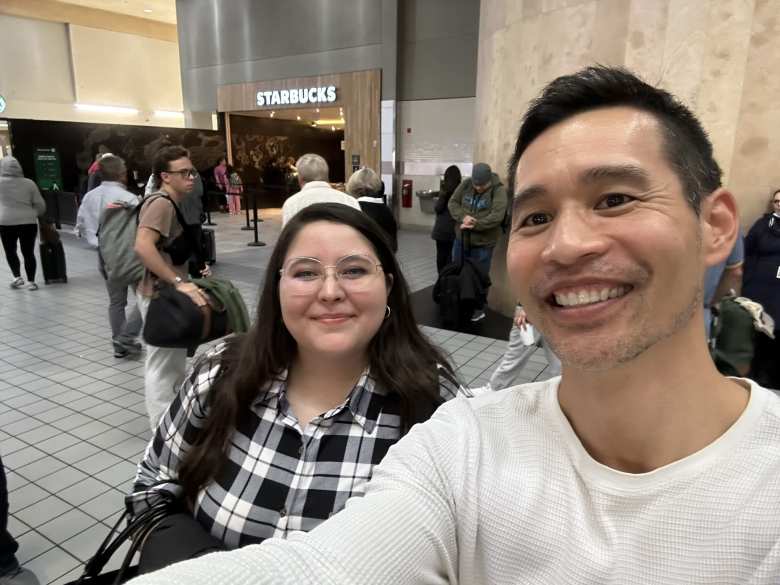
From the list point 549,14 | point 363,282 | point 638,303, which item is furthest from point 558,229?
point 549,14

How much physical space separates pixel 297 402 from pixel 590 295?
0.86 metres

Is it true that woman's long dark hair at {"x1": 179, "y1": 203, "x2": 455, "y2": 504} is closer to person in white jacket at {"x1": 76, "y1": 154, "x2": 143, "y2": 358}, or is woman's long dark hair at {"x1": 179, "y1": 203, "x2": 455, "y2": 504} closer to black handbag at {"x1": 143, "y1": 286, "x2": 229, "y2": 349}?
black handbag at {"x1": 143, "y1": 286, "x2": 229, "y2": 349}

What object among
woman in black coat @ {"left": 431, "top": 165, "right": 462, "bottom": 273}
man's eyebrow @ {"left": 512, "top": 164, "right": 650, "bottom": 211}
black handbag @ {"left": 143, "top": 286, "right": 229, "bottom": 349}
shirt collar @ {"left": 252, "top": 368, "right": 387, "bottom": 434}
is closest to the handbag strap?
shirt collar @ {"left": 252, "top": 368, "right": 387, "bottom": 434}

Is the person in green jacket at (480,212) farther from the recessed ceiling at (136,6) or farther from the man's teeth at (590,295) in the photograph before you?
the recessed ceiling at (136,6)

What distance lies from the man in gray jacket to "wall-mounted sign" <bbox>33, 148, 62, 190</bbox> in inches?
249

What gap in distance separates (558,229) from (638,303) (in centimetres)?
16

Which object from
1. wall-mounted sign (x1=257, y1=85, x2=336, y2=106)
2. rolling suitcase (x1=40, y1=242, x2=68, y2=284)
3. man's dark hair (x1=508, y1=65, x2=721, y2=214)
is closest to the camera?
man's dark hair (x1=508, y1=65, x2=721, y2=214)

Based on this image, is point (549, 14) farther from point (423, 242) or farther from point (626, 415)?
point (423, 242)

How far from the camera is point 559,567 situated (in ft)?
2.44

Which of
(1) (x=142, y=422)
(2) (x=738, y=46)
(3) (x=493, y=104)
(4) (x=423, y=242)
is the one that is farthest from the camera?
(4) (x=423, y=242)

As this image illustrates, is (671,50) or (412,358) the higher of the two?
(671,50)

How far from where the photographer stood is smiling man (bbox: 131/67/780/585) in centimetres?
71

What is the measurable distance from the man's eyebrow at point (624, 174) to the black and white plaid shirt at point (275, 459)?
81 cm

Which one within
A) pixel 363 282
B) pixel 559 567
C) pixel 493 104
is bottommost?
pixel 559 567
